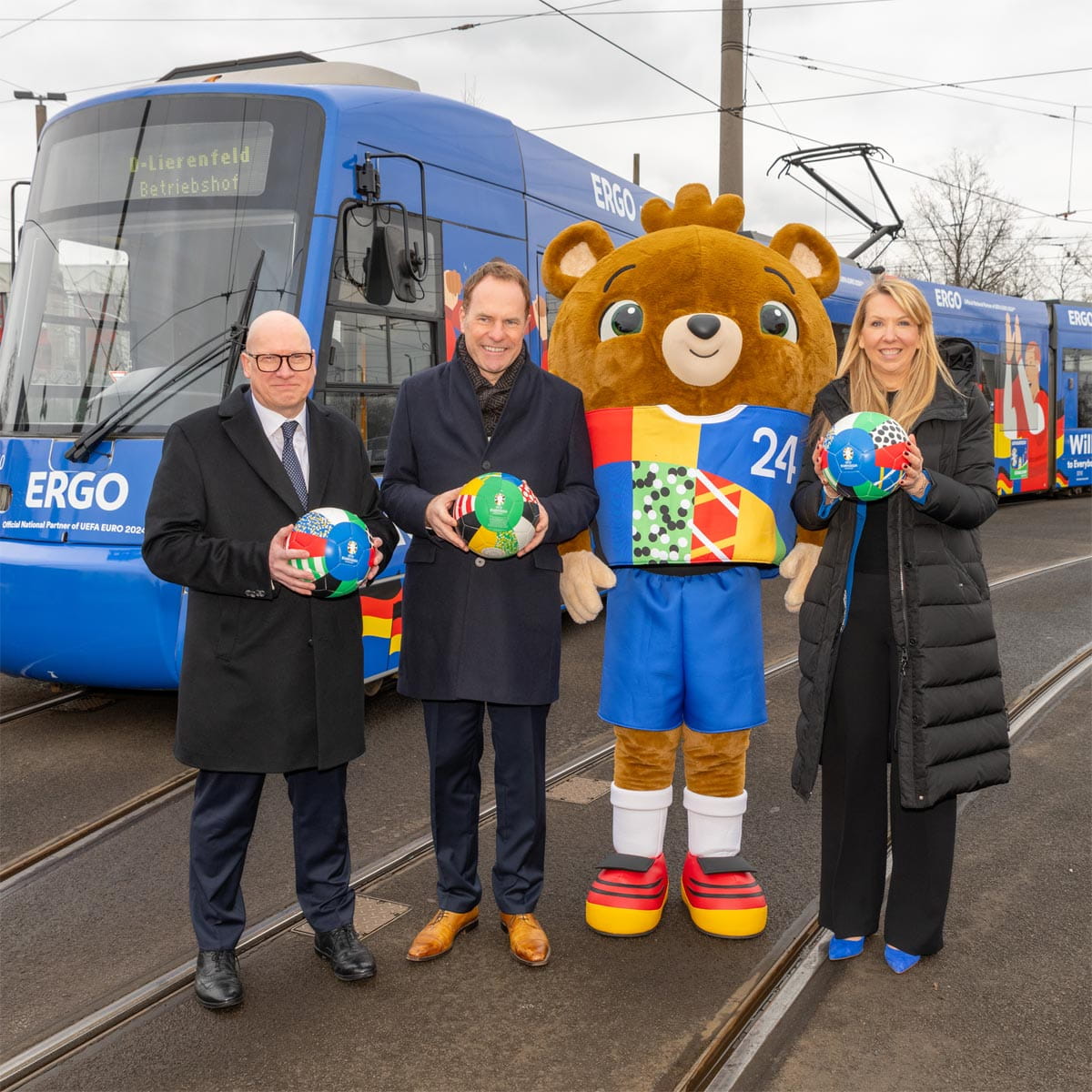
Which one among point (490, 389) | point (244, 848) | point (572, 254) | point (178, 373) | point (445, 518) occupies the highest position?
point (572, 254)

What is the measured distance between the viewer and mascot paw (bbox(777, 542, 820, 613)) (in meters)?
3.60

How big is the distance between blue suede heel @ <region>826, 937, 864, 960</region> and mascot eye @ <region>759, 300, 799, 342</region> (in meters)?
1.84

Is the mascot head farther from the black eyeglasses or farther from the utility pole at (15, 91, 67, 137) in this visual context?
the utility pole at (15, 91, 67, 137)

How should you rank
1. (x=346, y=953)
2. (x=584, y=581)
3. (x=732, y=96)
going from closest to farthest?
(x=346, y=953), (x=584, y=581), (x=732, y=96)

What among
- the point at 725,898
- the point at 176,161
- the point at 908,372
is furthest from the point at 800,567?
the point at 176,161

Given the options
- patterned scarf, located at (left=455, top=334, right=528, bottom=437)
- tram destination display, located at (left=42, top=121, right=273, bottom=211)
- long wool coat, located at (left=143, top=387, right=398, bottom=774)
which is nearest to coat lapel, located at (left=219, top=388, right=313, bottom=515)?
long wool coat, located at (left=143, top=387, right=398, bottom=774)

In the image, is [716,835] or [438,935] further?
[716,835]

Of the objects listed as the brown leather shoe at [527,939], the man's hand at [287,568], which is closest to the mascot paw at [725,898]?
the brown leather shoe at [527,939]

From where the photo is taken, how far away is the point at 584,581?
144 inches

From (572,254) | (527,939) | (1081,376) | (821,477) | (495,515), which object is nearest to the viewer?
(495,515)

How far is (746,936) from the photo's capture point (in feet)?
11.2

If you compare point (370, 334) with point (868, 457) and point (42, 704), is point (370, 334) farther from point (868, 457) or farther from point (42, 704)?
point (868, 457)

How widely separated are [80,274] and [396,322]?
4.86 feet

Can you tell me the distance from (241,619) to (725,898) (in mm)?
1666
